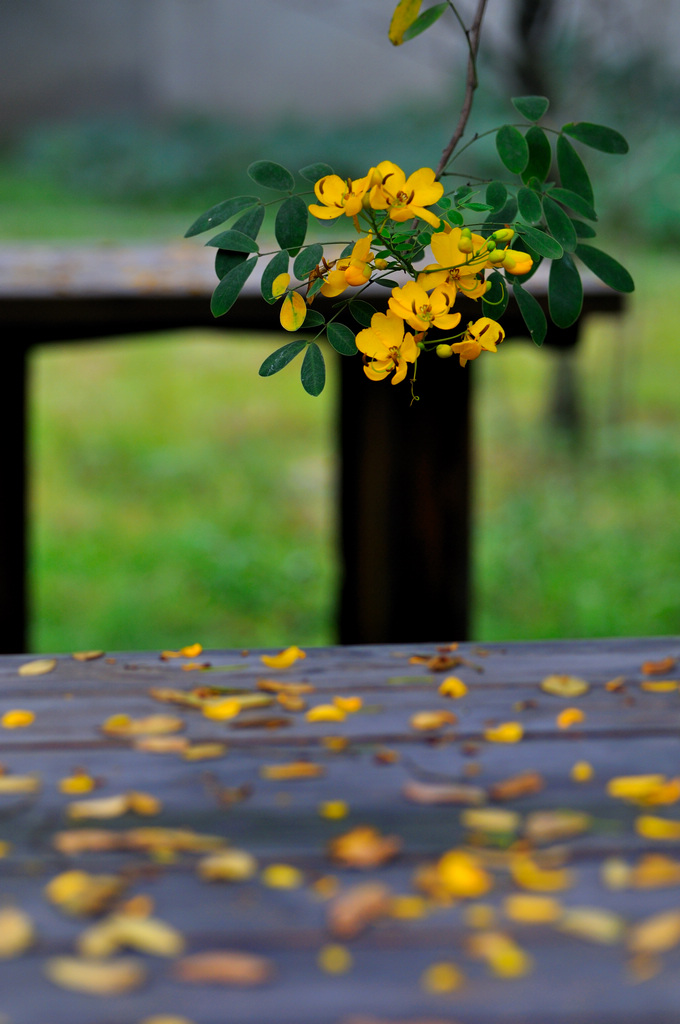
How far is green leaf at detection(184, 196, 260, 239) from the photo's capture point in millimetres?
664

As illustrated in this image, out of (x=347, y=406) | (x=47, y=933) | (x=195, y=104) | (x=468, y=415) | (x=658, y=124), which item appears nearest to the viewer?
A: (x=47, y=933)

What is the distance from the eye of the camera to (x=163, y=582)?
143 inches

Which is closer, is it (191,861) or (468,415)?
(191,861)

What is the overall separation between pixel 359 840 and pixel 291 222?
17.0 inches

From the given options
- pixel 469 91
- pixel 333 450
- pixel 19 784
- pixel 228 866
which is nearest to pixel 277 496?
pixel 333 450

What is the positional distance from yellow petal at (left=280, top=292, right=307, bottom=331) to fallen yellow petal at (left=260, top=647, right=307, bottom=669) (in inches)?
11.8

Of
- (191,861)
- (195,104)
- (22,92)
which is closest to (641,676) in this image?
(191,861)

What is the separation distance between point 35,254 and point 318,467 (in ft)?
8.83

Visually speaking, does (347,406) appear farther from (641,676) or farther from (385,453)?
(641,676)

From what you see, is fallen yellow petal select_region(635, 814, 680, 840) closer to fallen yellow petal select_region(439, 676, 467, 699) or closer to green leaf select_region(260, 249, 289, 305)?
fallen yellow petal select_region(439, 676, 467, 699)

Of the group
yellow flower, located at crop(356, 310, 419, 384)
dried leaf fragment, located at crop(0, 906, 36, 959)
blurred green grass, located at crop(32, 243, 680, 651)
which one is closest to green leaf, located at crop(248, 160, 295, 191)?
yellow flower, located at crop(356, 310, 419, 384)

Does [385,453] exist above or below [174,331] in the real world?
below

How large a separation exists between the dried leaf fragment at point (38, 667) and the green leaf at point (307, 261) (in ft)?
1.32

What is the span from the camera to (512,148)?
70 cm
